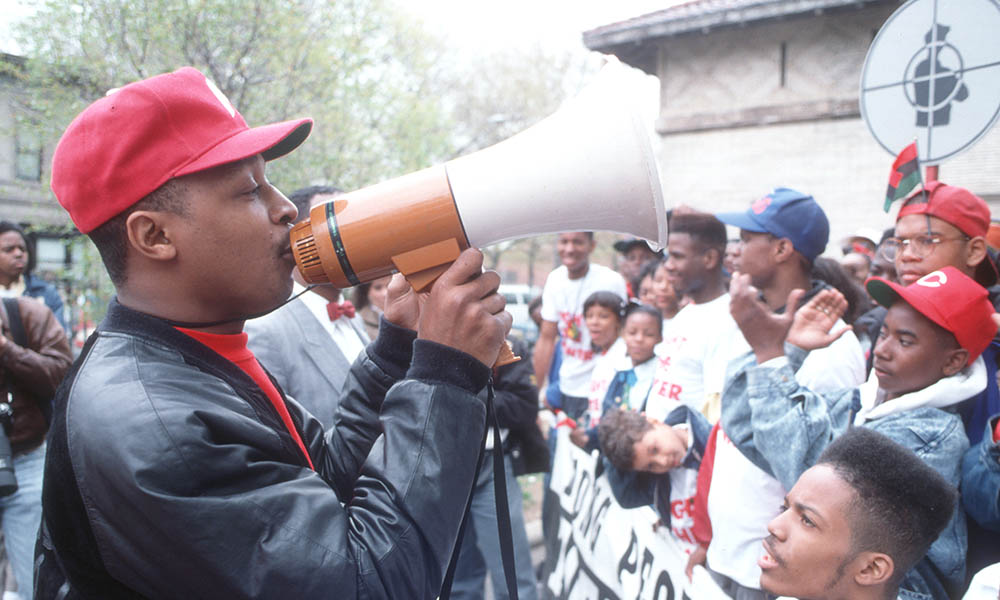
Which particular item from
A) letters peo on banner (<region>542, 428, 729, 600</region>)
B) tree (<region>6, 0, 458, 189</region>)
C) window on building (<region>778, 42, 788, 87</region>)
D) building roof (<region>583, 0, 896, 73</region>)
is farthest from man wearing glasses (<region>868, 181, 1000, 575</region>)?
window on building (<region>778, 42, 788, 87</region>)

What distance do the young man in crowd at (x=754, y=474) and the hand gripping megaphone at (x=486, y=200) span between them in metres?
1.44

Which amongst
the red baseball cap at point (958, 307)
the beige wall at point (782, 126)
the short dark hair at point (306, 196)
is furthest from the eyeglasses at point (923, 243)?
the beige wall at point (782, 126)

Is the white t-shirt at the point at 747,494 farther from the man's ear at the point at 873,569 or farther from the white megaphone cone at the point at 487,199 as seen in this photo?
the white megaphone cone at the point at 487,199

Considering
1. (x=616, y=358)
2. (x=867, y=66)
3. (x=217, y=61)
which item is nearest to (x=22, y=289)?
(x=217, y=61)

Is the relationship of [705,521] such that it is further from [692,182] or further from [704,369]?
[692,182]

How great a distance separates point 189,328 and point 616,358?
134 inches

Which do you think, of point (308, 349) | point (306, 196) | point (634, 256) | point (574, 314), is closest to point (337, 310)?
point (308, 349)

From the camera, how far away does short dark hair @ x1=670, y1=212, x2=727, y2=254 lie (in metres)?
3.78

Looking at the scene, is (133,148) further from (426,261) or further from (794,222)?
(794,222)

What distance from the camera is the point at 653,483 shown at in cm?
313

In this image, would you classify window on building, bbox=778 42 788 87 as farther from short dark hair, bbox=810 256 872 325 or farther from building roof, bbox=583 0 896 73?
short dark hair, bbox=810 256 872 325

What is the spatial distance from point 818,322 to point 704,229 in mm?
1627

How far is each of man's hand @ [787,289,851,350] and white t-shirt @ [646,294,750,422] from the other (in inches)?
31.6

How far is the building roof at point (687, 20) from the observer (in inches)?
369
